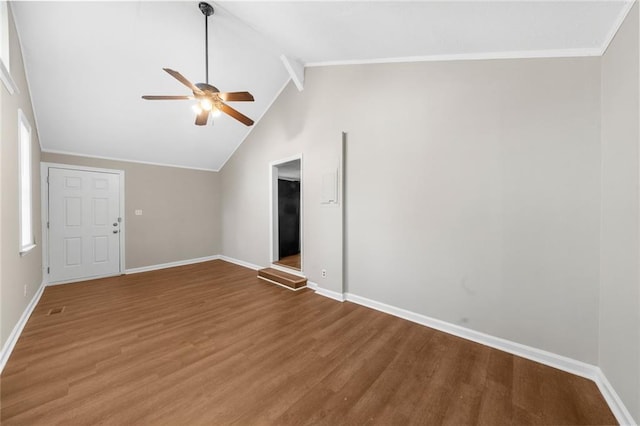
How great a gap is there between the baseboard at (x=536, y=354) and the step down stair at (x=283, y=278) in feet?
4.35

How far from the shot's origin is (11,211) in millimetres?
2146

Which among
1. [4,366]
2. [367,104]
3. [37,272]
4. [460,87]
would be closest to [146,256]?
[37,272]

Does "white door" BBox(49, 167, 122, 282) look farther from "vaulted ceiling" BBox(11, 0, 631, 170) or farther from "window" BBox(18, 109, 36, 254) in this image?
"window" BBox(18, 109, 36, 254)

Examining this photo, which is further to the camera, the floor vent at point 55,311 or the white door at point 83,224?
the white door at point 83,224

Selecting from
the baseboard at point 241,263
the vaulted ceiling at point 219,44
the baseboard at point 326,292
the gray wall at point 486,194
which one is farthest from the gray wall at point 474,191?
the baseboard at point 241,263

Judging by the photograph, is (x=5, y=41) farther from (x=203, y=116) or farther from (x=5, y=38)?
(x=203, y=116)

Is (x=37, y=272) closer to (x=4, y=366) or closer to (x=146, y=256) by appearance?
(x=146, y=256)

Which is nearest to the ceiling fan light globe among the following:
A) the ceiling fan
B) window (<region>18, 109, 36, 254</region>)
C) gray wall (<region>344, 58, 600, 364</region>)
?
the ceiling fan

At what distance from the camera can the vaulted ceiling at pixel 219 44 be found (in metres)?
1.77

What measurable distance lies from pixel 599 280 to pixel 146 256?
6522mm

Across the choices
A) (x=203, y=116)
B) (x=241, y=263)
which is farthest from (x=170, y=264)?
(x=203, y=116)

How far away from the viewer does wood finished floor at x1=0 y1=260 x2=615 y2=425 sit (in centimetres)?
146

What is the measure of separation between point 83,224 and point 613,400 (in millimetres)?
6779

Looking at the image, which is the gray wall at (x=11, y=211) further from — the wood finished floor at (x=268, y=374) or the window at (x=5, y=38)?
the wood finished floor at (x=268, y=374)
